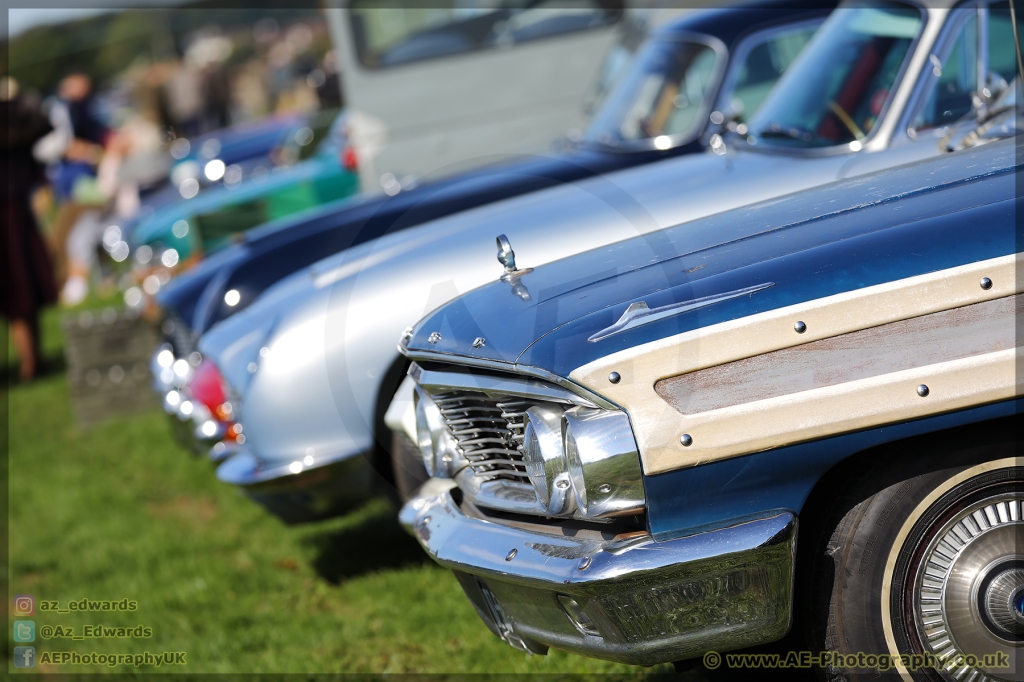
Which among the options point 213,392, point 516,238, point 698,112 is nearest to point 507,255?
point 516,238

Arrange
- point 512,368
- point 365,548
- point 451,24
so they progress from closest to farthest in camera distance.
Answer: point 512,368, point 365,548, point 451,24

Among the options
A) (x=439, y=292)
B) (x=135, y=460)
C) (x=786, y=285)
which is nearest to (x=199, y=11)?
(x=135, y=460)

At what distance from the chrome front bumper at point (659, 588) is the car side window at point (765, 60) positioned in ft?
11.2

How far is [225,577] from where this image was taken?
455cm

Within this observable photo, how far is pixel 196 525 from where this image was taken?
5.34 m

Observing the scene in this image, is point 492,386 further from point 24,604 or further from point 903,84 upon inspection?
point 24,604

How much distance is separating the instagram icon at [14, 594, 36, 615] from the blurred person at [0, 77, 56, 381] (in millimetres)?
4959

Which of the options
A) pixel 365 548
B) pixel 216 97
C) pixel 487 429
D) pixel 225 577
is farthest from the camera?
pixel 216 97

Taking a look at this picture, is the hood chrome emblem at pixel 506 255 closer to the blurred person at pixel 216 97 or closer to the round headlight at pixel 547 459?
the round headlight at pixel 547 459

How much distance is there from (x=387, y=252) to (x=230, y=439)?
3.10 ft

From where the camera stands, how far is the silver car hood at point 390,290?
3691mm

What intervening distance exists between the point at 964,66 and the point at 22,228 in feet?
26.2

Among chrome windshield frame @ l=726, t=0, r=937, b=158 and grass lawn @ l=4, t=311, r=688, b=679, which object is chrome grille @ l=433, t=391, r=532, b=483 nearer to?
grass lawn @ l=4, t=311, r=688, b=679

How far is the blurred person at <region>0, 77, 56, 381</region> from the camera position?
29.7 feet
